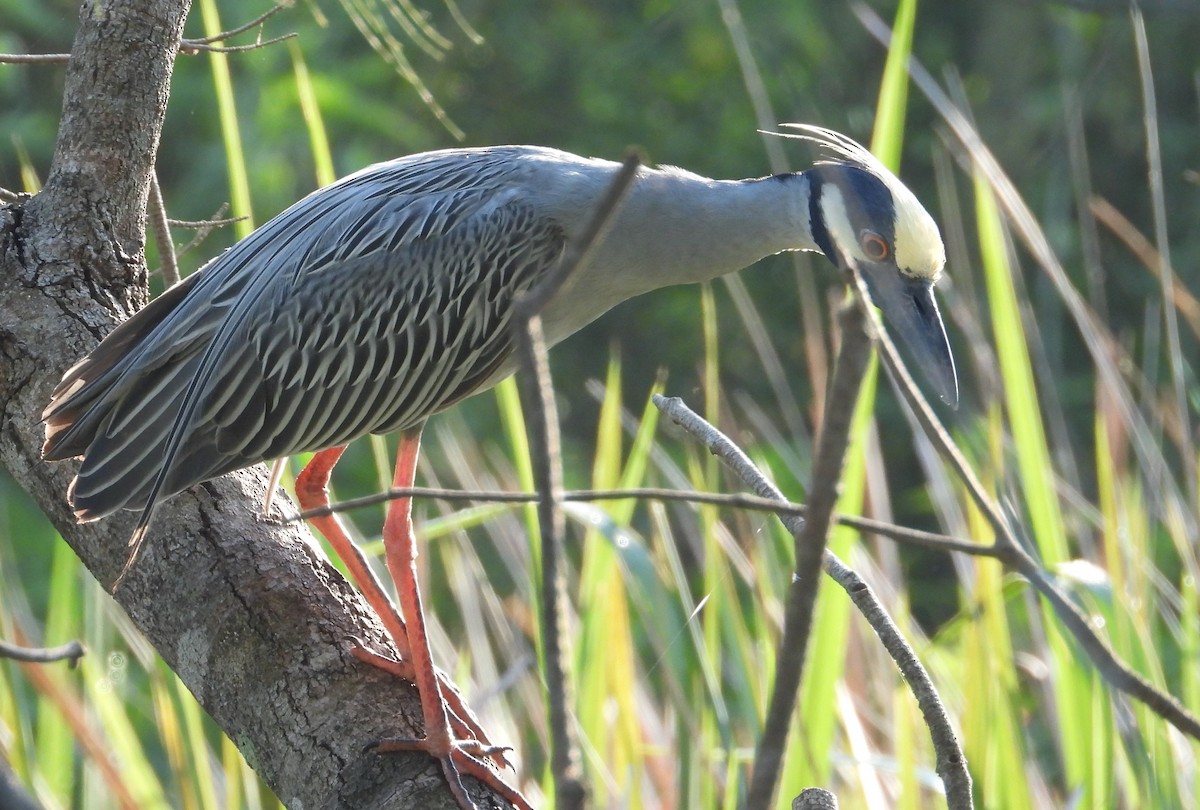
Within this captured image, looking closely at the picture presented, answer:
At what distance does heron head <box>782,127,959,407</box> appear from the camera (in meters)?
1.90

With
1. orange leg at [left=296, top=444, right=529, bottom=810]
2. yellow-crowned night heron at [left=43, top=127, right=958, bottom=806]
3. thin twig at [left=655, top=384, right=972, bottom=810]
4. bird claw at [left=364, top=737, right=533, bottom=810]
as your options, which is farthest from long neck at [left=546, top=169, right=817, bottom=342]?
thin twig at [left=655, top=384, right=972, bottom=810]

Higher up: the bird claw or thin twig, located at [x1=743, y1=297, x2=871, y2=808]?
thin twig, located at [x1=743, y1=297, x2=871, y2=808]

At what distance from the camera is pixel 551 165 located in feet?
6.86

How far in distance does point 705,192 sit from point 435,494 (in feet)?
4.83

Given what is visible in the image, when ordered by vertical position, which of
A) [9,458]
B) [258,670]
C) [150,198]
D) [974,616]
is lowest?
[974,616]

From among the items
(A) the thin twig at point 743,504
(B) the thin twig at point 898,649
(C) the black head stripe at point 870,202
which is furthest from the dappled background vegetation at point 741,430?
(A) the thin twig at point 743,504

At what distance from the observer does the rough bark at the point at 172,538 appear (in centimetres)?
141

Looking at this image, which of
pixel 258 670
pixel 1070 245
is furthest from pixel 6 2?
pixel 1070 245

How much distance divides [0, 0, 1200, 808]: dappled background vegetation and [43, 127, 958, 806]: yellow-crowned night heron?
0.31 ft

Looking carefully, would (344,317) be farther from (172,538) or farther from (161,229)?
(172,538)

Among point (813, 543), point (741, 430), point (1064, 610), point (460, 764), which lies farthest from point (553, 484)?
point (741, 430)

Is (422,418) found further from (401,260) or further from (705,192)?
(705,192)

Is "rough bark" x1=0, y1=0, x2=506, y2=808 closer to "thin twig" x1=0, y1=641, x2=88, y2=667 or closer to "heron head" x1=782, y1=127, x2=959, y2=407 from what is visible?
"thin twig" x1=0, y1=641, x2=88, y2=667

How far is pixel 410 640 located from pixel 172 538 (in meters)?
0.32
